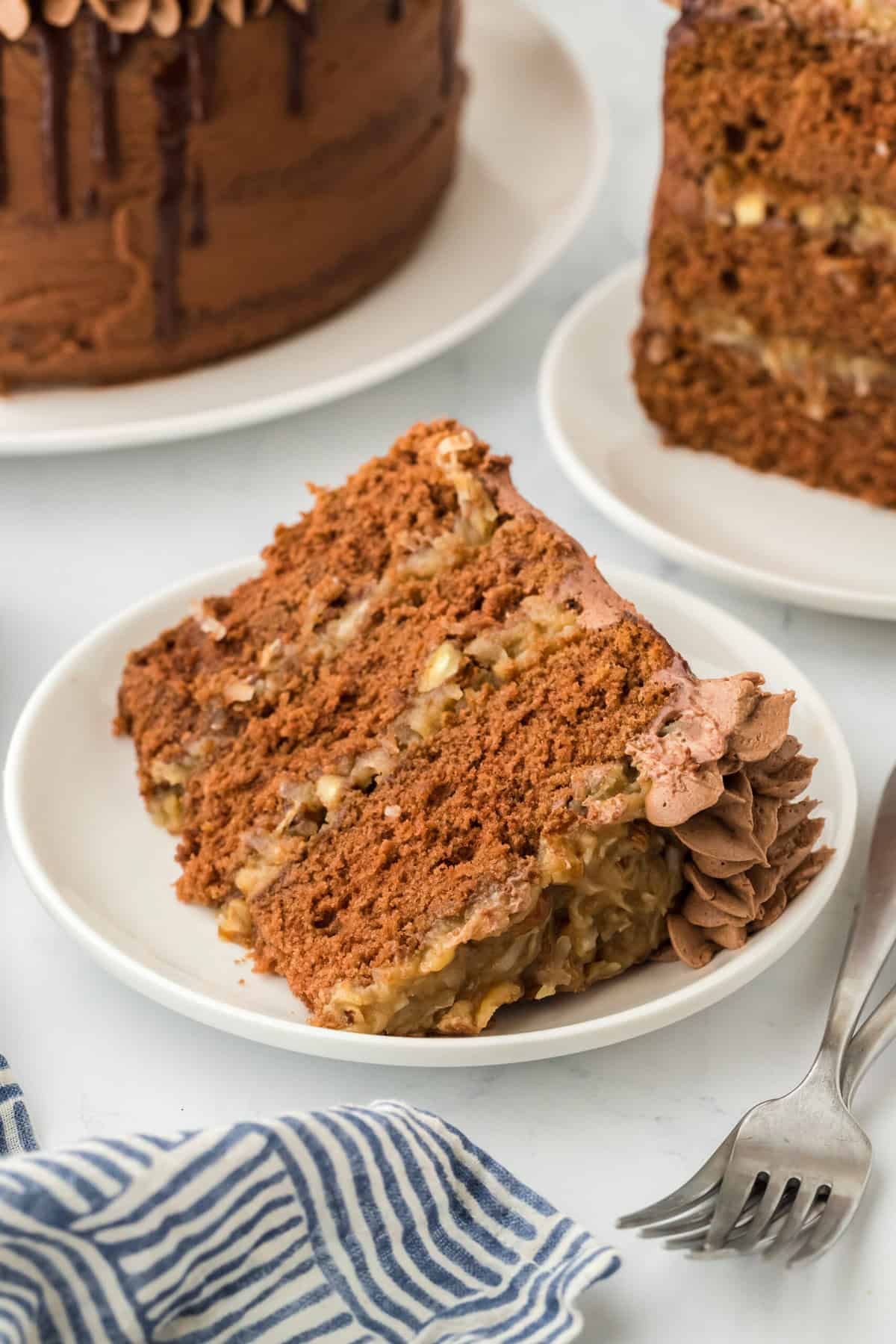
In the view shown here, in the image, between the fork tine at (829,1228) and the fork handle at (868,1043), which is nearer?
the fork tine at (829,1228)

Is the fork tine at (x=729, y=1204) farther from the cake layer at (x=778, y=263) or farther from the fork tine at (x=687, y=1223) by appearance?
the cake layer at (x=778, y=263)

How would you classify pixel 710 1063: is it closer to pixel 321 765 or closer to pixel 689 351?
pixel 321 765

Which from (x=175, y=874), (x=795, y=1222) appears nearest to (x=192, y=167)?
(x=175, y=874)

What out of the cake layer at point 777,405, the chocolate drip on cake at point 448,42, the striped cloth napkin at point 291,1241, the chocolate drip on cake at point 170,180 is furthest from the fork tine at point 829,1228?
the chocolate drip on cake at point 448,42

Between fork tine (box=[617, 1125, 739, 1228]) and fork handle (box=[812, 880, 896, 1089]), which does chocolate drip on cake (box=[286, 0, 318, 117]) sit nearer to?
fork handle (box=[812, 880, 896, 1089])

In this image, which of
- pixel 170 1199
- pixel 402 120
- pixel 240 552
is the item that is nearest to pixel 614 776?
pixel 170 1199

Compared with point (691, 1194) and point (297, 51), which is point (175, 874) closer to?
point (691, 1194)
